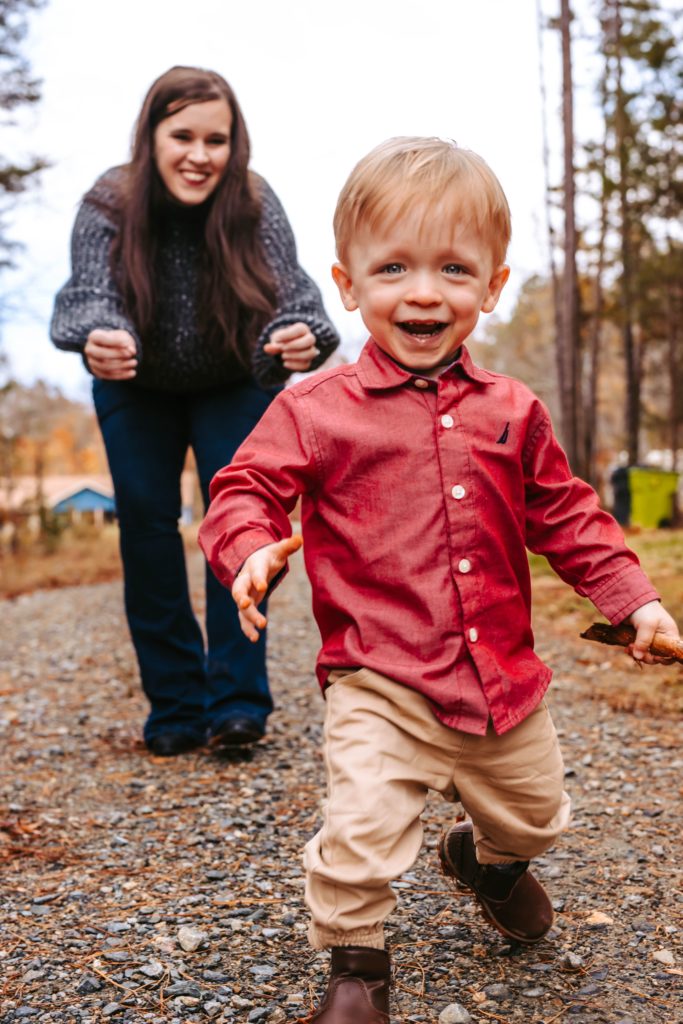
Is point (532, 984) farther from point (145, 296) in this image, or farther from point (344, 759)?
point (145, 296)

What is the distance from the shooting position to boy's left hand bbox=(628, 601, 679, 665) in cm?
190

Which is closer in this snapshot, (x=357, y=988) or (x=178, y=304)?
(x=357, y=988)

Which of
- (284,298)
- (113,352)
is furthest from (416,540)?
(284,298)

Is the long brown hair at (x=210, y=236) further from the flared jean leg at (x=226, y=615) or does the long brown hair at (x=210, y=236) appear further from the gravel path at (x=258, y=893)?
the gravel path at (x=258, y=893)

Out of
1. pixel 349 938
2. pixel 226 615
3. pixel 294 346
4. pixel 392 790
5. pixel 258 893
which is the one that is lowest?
pixel 258 893

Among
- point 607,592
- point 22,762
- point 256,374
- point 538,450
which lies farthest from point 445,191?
point 22,762

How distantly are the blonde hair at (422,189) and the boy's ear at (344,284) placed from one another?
1.8 inches

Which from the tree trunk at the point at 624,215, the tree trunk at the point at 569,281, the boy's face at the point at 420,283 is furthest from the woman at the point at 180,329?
the tree trunk at the point at 624,215

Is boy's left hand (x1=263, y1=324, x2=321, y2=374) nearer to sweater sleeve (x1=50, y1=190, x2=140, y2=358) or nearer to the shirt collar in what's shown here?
sweater sleeve (x1=50, y1=190, x2=140, y2=358)

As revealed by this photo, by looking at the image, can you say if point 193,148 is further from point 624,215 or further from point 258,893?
point 624,215

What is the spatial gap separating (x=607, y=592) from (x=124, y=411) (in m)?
2.03

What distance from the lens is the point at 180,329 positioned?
339 centimetres

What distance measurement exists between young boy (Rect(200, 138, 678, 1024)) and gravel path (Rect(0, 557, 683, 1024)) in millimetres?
302

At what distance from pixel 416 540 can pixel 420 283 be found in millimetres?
487
